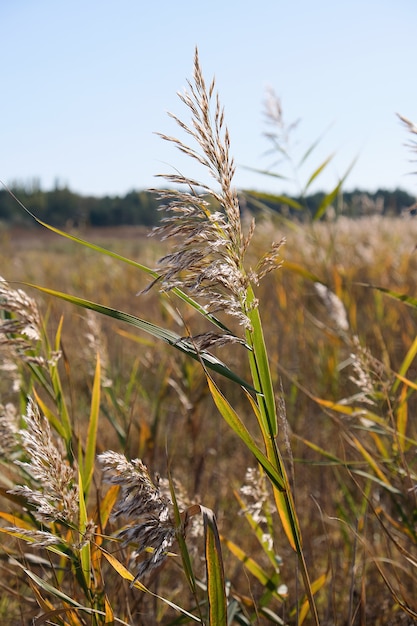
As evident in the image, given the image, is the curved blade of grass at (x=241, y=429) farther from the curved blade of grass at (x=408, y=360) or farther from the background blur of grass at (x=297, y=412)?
the curved blade of grass at (x=408, y=360)

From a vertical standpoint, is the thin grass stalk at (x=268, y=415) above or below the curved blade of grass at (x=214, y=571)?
above

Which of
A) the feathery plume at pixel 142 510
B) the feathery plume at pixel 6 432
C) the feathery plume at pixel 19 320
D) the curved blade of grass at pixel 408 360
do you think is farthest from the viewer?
the curved blade of grass at pixel 408 360

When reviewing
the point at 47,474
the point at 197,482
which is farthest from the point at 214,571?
the point at 197,482

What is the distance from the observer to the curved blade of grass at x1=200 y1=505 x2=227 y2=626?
2.31 feet

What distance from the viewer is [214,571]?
0.72 metres

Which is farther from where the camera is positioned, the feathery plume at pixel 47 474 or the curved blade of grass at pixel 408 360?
the curved blade of grass at pixel 408 360

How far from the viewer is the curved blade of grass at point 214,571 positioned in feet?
2.31

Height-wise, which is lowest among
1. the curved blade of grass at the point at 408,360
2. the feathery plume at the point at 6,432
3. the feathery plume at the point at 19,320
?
the feathery plume at the point at 6,432

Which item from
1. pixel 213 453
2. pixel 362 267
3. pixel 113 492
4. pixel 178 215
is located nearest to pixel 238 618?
pixel 113 492

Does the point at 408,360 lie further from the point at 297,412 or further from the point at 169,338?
the point at 297,412

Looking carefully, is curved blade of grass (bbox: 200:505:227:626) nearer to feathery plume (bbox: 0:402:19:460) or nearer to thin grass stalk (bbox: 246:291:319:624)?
thin grass stalk (bbox: 246:291:319:624)

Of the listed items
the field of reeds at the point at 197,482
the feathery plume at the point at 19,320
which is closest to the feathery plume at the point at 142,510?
the field of reeds at the point at 197,482

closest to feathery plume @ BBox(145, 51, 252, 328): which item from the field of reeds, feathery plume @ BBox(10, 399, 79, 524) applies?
the field of reeds

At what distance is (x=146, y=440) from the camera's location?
1.57m
